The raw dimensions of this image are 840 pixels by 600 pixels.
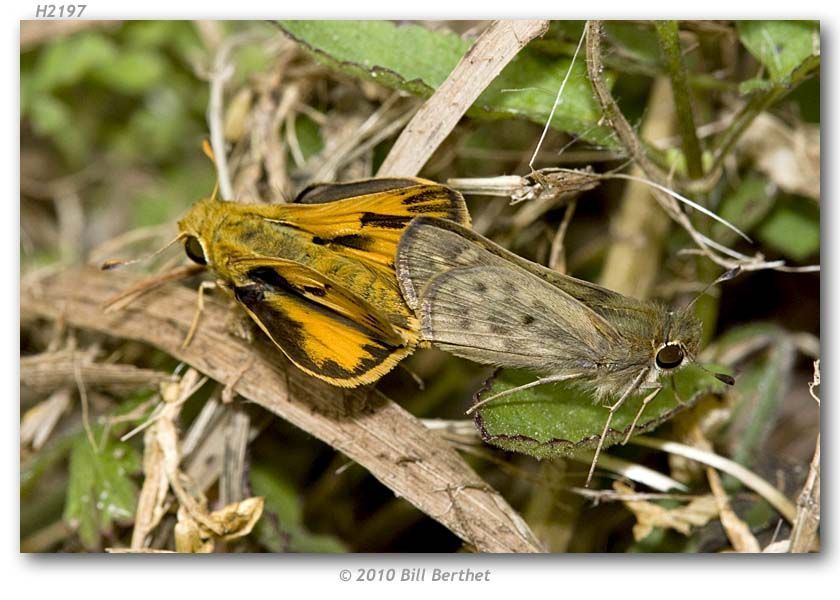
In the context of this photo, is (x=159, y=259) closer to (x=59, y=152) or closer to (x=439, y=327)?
(x=59, y=152)

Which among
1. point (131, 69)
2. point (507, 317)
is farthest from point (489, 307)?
point (131, 69)

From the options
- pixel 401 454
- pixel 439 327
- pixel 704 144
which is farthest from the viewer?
pixel 704 144

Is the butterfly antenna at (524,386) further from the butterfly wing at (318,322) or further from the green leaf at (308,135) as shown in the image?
the green leaf at (308,135)

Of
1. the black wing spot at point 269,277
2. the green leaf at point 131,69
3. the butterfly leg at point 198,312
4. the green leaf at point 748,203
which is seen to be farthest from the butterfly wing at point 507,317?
the green leaf at point 131,69

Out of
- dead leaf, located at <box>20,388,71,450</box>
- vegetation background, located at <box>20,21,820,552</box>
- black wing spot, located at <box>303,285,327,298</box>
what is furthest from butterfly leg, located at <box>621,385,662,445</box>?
dead leaf, located at <box>20,388,71,450</box>

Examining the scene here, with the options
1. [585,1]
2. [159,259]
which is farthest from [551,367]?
[159,259]

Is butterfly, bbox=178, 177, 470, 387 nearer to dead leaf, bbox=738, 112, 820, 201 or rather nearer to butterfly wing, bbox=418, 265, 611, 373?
butterfly wing, bbox=418, 265, 611, 373
